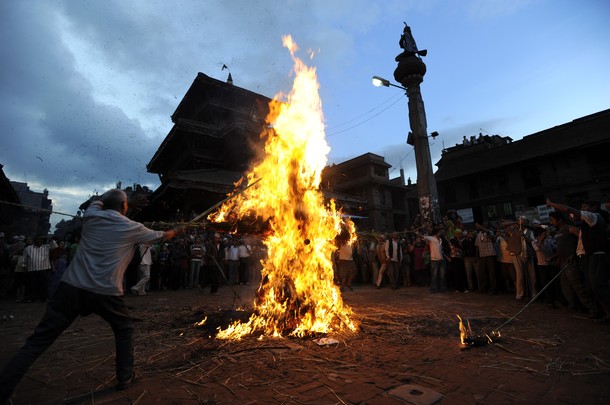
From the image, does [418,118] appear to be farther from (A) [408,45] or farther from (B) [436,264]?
(B) [436,264]

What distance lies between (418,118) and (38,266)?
1748cm

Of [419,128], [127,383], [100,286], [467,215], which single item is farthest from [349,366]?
[467,215]

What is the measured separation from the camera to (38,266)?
10227 mm

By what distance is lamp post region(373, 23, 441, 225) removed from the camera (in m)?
15.8

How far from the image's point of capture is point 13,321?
732cm

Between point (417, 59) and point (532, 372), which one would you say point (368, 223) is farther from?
point (532, 372)

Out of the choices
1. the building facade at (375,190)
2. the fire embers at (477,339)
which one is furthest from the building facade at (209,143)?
the building facade at (375,190)

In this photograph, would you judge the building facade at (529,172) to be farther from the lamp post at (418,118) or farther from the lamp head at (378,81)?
the lamp head at (378,81)

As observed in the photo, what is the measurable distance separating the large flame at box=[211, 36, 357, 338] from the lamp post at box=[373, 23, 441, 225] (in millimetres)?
10108

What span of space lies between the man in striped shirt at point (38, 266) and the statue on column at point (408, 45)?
18.4 m

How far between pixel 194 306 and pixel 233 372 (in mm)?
5522

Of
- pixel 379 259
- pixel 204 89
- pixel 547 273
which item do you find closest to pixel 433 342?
pixel 547 273

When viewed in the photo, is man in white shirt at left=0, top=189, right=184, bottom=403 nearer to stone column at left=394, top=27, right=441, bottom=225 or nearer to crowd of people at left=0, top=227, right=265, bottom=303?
crowd of people at left=0, top=227, right=265, bottom=303

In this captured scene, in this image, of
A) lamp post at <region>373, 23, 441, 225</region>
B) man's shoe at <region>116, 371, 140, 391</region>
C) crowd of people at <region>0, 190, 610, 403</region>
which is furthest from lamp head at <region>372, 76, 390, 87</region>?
man's shoe at <region>116, 371, 140, 391</region>
